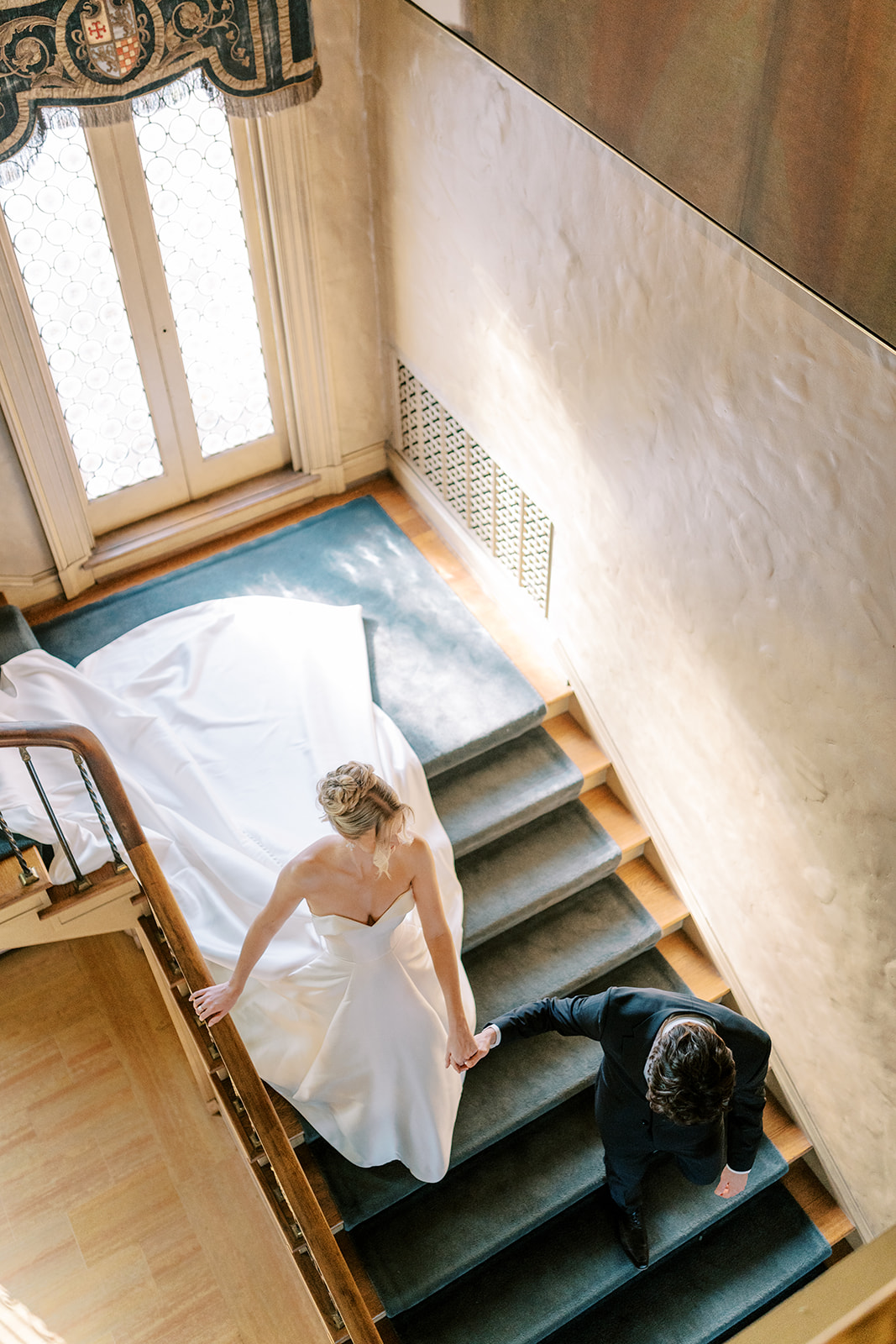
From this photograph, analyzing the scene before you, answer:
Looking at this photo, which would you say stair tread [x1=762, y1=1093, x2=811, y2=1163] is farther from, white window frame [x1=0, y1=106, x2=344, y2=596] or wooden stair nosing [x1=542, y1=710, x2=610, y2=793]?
white window frame [x1=0, y1=106, x2=344, y2=596]

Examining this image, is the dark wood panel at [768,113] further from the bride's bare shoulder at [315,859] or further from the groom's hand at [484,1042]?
the groom's hand at [484,1042]

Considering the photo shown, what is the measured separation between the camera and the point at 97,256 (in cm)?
521

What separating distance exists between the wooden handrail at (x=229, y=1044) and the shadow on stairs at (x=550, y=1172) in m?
0.74

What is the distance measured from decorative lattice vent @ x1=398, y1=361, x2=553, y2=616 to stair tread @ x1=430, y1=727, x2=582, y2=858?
0.78m

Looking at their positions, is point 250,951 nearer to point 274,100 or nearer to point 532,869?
point 532,869

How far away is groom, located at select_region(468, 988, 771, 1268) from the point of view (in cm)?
319

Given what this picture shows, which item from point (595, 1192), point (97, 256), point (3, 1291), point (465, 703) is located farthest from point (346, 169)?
point (3, 1291)

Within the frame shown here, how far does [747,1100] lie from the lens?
12.2 feet

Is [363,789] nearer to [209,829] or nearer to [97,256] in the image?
[209,829]

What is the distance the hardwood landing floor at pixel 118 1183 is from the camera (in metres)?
4.50

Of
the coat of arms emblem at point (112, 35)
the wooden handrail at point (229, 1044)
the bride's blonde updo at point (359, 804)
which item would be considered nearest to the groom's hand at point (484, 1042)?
the wooden handrail at point (229, 1044)

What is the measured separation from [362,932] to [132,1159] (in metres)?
2.03

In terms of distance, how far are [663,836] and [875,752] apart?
175 centimetres

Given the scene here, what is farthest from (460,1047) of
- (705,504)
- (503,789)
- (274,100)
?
(274,100)
